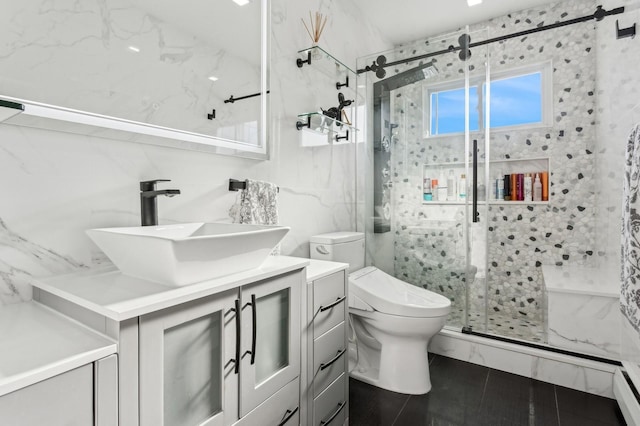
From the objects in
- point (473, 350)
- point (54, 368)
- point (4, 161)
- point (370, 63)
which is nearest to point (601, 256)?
point (473, 350)

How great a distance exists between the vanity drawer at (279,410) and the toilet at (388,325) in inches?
31.2

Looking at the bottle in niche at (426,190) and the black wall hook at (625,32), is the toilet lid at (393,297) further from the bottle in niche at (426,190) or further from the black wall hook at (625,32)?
the black wall hook at (625,32)

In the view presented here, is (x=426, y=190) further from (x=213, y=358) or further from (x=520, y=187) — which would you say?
(x=213, y=358)

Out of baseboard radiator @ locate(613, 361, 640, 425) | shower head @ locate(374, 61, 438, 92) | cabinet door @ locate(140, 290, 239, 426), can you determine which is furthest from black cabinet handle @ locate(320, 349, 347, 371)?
shower head @ locate(374, 61, 438, 92)

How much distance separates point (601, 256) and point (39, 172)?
3.31 m

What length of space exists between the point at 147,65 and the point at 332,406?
156 centimetres

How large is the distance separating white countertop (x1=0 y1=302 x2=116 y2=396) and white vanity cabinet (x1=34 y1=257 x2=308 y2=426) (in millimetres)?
29

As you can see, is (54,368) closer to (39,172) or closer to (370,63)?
(39,172)

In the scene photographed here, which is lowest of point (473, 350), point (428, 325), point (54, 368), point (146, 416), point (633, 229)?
point (473, 350)

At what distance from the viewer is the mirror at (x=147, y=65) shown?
93 cm

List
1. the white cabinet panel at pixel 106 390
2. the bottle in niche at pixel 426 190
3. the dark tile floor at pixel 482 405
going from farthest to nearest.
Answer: the bottle in niche at pixel 426 190 < the dark tile floor at pixel 482 405 < the white cabinet panel at pixel 106 390

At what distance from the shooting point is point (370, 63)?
8.70ft

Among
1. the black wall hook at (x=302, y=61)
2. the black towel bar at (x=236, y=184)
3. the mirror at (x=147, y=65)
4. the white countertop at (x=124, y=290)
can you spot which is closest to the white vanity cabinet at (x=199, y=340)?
the white countertop at (x=124, y=290)

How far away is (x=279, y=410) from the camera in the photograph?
3.70ft
